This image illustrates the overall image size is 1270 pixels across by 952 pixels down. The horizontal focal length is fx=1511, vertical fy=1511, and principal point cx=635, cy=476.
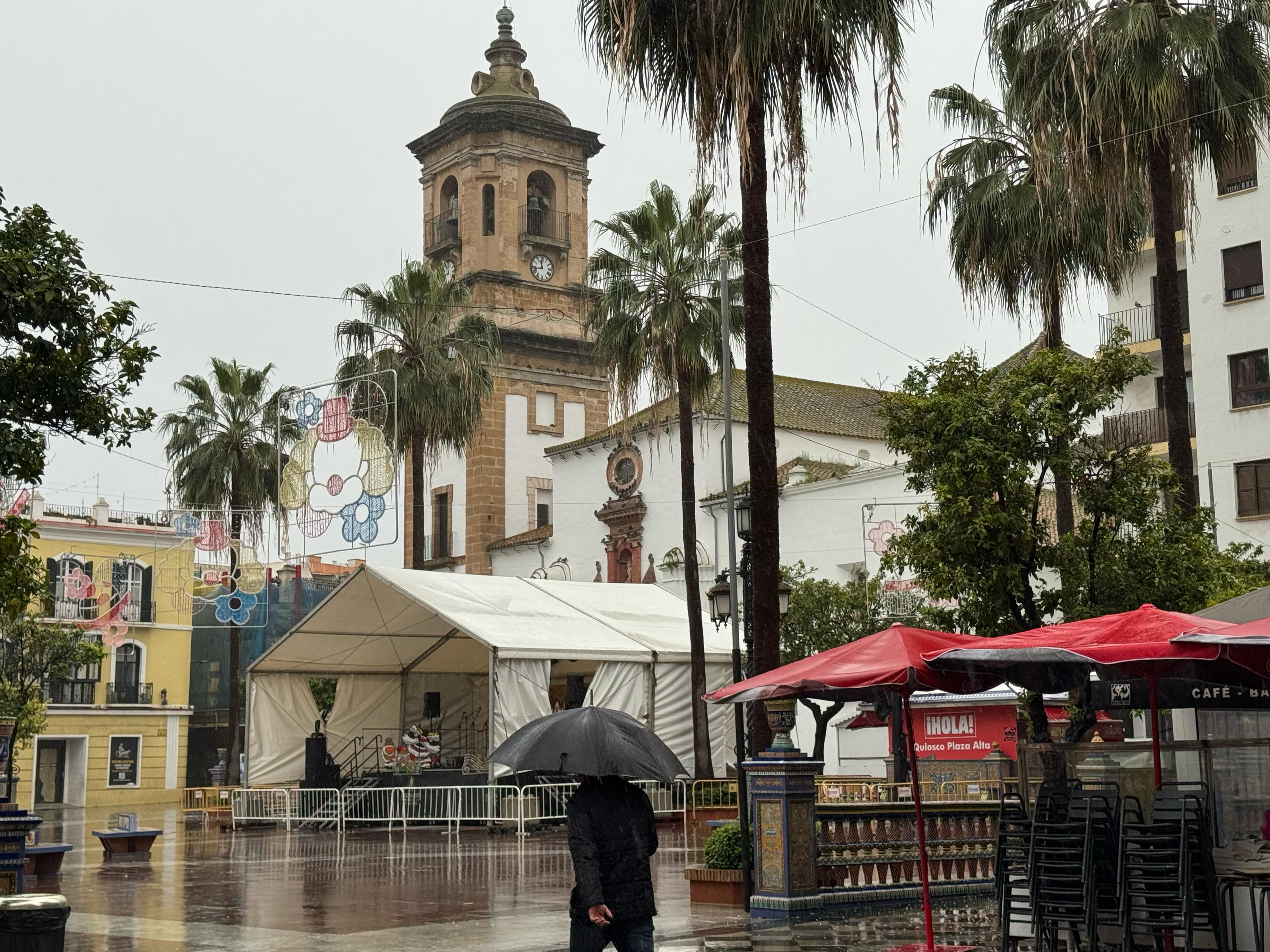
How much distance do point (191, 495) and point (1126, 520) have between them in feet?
101

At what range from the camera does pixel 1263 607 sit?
11.7m

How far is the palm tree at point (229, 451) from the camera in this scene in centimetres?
4159

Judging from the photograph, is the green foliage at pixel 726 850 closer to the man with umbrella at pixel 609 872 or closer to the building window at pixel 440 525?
the man with umbrella at pixel 609 872

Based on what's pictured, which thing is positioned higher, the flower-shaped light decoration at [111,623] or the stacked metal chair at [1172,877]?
the flower-shaped light decoration at [111,623]

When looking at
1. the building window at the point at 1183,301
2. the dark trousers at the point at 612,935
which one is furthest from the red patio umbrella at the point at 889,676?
the building window at the point at 1183,301

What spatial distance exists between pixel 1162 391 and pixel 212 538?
82.3 ft

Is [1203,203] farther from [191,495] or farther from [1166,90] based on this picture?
[191,495]

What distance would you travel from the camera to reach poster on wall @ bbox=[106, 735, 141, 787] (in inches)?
2031

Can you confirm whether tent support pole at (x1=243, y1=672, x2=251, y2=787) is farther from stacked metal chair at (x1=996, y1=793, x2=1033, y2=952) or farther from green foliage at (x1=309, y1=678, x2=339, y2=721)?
green foliage at (x1=309, y1=678, x2=339, y2=721)

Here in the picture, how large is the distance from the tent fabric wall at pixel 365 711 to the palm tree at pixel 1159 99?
69.0 feet

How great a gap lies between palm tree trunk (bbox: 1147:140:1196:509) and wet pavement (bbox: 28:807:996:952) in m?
6.32

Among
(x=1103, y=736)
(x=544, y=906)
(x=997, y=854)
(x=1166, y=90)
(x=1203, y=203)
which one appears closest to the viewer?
(x=997, y=854)

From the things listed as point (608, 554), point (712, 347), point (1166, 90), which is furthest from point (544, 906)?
point (608, 554)

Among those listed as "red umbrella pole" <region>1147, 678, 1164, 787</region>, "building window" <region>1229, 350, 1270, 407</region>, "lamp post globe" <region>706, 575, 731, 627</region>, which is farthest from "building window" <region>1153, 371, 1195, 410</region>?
"red umbrella pole" <region>1147, 678, 1164, 787</region>
